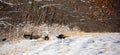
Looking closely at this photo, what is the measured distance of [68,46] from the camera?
689cm

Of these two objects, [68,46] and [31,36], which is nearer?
[68,46]

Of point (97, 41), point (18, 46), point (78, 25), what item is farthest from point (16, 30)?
point (97, 41)

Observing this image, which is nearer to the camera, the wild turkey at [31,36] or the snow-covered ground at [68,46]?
the snow-covered ground at [68,46]

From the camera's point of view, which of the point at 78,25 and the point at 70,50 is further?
the point at 78,25

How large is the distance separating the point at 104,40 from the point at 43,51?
177 centimetres

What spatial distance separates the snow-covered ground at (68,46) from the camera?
6295 millimetres

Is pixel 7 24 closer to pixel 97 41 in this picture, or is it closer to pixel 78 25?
pixel 78 25

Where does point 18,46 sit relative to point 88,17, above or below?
below

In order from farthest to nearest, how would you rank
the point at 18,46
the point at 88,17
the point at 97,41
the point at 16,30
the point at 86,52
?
the point at 88,17 → the point at 16,30 → the point at 18,46 → the point at 97,41 → the point at 86,52

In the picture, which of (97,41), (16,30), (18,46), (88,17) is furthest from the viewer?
(88,17)

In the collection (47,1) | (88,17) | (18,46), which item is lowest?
(18,46)

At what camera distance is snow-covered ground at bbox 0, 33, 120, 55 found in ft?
20.7

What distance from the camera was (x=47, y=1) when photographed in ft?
31.5

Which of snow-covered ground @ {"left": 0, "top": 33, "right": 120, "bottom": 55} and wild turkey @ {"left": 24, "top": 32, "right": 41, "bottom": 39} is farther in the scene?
wild turkey @ {"left": 24, "top": 32, "right": 41, "bottom": 39}
